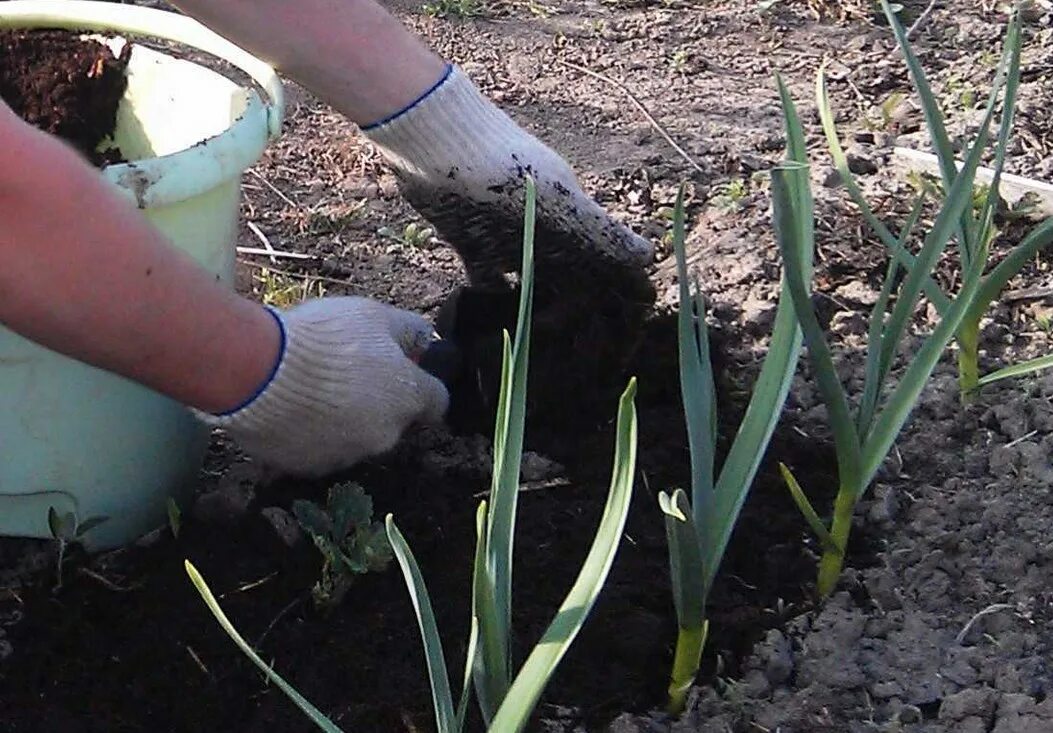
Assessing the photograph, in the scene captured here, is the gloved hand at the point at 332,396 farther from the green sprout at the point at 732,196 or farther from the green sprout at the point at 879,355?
the green sprout at the point at 732,196

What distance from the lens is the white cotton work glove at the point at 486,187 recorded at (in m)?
1.65

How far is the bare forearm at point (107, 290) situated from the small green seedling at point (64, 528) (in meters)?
0.19

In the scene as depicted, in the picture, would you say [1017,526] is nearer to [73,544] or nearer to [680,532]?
[680,532]

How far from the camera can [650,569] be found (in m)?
1.34

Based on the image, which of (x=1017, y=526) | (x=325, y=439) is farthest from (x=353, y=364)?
(x=1017, y=526)

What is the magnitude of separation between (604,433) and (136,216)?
23.8 inches

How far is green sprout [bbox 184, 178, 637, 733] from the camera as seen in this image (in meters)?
0.86

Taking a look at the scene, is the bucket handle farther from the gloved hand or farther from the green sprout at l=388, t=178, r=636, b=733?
the green sprout at l=388, t=178, r=636, b=733

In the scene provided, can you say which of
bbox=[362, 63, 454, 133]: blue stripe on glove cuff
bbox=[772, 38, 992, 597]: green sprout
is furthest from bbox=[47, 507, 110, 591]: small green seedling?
bbox=[772, 38, 992, 597]: green sprout

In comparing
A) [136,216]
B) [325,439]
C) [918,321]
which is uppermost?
[136,216]

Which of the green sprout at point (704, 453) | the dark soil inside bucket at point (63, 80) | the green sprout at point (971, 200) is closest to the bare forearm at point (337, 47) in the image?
the dark soil inside bucket at point (63, 80)

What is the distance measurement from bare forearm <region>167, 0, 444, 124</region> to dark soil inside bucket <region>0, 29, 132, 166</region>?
0.38 feet

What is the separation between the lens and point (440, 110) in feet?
5.35

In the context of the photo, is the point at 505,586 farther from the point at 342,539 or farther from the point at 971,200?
the point at 971,200
